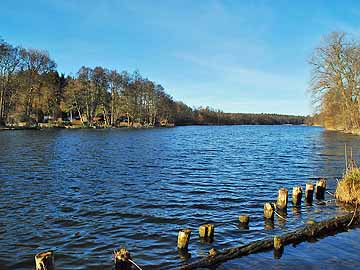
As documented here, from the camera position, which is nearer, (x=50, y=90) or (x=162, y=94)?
(x=50, y=90)

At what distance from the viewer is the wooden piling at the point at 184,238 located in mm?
8398

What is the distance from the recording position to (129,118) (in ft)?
344

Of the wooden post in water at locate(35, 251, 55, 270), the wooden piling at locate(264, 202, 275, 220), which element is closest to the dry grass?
the wooden piling at locate(264, 202, 275, 220)

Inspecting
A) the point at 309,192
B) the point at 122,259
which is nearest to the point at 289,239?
the point at 122,259

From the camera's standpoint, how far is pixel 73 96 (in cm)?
8212

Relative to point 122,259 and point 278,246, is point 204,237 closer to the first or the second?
point 278,246

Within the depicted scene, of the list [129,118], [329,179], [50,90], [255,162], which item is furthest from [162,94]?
[329,179]

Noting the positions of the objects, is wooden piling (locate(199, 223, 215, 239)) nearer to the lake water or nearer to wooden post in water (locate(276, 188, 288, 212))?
the lake water

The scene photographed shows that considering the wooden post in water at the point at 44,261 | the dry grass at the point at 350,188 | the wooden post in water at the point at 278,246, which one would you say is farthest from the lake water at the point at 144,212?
the wooden post in water at the point at 44,261

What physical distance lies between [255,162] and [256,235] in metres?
18.0

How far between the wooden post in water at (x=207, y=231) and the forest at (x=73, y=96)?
62.9 metres

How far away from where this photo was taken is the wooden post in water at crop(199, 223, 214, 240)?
934cm

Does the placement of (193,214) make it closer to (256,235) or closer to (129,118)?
(256,235)

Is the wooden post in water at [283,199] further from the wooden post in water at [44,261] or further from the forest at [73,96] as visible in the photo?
the forest at [73,96]
